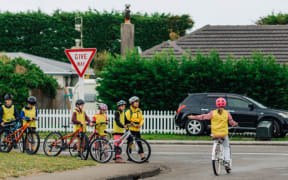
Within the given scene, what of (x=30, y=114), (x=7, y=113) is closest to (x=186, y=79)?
(x=7, y=113)

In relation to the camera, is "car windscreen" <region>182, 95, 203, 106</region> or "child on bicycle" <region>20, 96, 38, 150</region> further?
"car windscreen" <region>182, 95, 203, 106</region>

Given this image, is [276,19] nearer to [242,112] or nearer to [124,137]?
[242,112]

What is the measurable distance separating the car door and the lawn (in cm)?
1020

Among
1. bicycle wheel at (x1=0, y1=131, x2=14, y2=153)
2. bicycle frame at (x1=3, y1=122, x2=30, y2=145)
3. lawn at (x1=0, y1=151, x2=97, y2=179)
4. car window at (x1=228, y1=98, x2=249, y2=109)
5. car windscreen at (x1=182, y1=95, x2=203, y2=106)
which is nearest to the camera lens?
lawn at (x1=0, y1=151, x2=97, y2=179)

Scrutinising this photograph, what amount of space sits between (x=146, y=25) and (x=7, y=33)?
13289 mm

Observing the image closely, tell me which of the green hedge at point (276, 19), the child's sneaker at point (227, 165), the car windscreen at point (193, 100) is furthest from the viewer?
the green hedge at point (276, 19)

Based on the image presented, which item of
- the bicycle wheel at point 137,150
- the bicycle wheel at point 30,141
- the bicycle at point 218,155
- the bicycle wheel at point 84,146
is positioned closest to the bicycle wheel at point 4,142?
the bicycle wheel at point 30,141

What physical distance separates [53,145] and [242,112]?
989 centimetres

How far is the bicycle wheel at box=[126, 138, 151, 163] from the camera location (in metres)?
14.7

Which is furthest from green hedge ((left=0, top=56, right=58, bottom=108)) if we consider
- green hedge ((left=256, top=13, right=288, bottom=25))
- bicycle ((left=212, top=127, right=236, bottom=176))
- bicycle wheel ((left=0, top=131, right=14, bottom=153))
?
green hedge ((left=256, top=13, right=288, bottom=25))

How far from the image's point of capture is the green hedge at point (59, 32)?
5906 centimetres

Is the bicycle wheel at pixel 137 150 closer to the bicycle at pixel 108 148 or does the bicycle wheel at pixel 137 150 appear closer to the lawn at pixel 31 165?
the bicycle at pixel 108 148

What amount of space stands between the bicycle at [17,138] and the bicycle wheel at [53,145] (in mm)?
337

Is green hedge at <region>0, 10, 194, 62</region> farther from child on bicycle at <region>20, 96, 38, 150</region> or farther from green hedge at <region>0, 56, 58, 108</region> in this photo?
child on bicycle at <region>20, 96, 38, 150</region>
